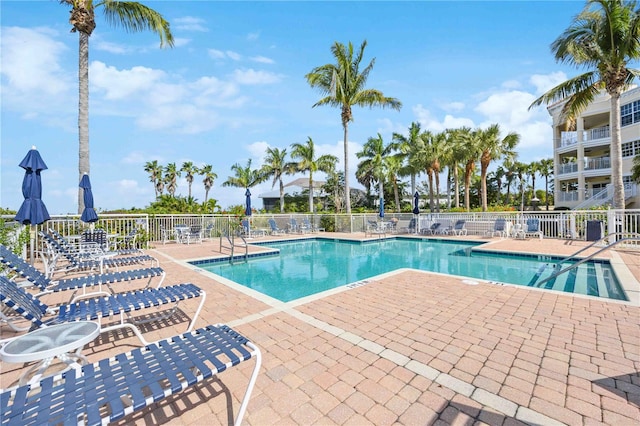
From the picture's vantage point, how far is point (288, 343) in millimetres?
3250

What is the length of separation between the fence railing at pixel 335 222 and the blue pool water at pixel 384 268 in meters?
3.78

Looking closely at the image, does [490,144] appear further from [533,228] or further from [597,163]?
[533,228]

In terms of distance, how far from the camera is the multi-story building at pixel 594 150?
22.5 meters

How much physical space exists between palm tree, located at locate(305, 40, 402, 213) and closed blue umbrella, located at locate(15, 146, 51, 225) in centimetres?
1464

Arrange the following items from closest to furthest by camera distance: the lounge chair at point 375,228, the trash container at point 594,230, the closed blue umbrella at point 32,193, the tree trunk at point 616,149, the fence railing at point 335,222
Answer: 1. the closed blue umbrella at point 32,193
2. the fence railing at point 335,222
3. the trash container at point 594,230
4. the tree trunk at point 616,149
5. the lounge chair at point 375,228

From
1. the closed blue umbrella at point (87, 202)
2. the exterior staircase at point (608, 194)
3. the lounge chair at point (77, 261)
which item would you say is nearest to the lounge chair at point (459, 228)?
the exterior staircase at point (608, 194)

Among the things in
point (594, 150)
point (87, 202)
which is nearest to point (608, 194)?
point (594, 150)

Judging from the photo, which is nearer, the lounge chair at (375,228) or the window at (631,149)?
the lounge chair at (375,228)

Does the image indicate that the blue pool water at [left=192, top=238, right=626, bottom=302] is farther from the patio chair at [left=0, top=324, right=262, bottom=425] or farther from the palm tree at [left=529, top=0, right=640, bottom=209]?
the palm tree at [left=529, top=0, right=640, bottom=209]

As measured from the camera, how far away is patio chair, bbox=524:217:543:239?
13430 mm

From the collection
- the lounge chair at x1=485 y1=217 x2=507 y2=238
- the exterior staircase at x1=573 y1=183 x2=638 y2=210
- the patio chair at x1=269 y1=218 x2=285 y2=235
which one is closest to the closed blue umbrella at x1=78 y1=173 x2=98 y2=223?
the patio chair at x1=269 y1=218 x2=285 y2=235

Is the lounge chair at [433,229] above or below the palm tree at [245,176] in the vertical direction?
below

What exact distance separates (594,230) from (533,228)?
2.42 meters

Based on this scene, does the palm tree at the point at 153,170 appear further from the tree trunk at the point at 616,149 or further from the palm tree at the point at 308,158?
the tree trunk at the point at 616,149
